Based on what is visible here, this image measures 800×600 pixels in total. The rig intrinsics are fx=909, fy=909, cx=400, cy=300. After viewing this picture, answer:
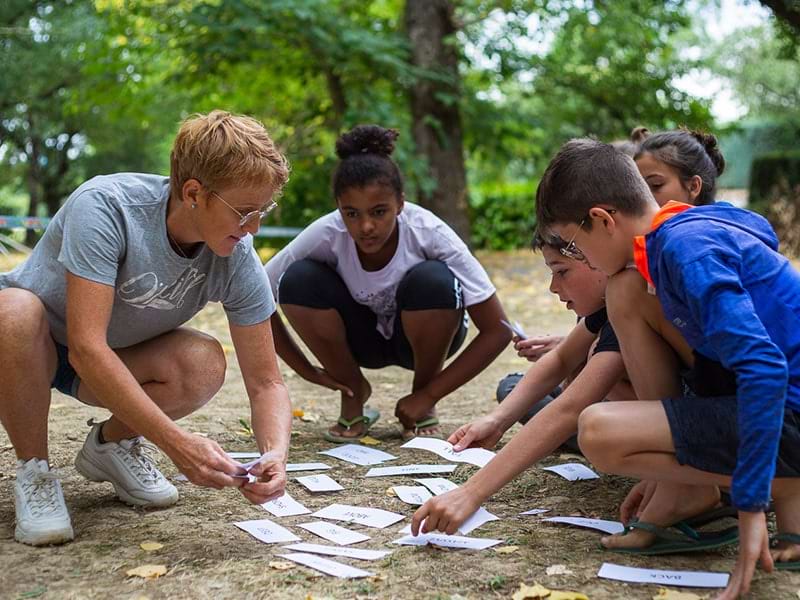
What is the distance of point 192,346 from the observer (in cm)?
280

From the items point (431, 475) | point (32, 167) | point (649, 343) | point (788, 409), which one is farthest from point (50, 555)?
point (32, 167)

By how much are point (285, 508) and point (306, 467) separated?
48 centimetres

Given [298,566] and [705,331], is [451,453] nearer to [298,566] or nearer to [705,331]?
[298,566]

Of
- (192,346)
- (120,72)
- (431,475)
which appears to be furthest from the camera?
(120,72)

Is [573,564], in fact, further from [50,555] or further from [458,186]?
[458,186]

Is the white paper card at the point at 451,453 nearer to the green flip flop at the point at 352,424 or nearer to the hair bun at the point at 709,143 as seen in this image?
the green flip flop at the point at 352,424

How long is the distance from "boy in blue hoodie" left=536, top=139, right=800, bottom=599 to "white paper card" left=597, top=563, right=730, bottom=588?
7.4 inches

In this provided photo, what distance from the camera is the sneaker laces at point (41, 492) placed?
250 cm

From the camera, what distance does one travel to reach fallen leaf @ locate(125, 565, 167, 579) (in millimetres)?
2234

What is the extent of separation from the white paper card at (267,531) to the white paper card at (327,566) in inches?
4.9

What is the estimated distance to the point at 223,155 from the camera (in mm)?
2377

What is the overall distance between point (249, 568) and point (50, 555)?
55 centimetres

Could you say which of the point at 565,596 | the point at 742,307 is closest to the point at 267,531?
the point at 565,596

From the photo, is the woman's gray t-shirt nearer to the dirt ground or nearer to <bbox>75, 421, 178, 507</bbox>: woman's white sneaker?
<bbox>75, 421, 178, 507</bbox>: woman's white sneaker
